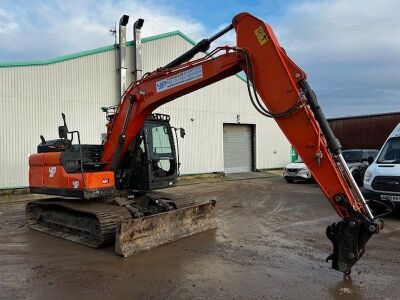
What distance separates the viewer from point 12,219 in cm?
1113

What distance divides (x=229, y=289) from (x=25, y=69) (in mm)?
14029

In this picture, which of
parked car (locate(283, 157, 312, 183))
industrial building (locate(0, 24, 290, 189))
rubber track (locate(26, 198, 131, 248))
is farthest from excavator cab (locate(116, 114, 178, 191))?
parked car (locate(283, 157, 312, 183))

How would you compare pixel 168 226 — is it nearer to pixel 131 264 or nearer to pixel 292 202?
pixel 131 264

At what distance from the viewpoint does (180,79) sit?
7.34m

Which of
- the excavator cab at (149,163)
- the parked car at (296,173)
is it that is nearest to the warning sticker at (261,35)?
the excavator cab at (149,163)

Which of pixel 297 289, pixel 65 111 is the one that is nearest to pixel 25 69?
pixel 65 111

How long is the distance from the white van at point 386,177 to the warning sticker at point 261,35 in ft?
19.4

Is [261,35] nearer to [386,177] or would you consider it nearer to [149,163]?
[149,163]

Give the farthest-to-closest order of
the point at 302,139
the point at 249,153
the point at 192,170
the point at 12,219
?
the point at 249,153
the point at 192,170
the point at 12,219
the point at 302,139

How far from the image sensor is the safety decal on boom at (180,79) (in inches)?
277

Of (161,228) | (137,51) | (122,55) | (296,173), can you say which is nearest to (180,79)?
(161,228)

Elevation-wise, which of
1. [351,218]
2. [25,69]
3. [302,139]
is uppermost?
[25,69]

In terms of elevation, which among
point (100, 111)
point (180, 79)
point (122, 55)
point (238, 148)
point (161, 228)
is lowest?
point (161, 228)

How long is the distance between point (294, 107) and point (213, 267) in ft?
8.97
